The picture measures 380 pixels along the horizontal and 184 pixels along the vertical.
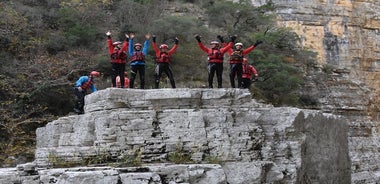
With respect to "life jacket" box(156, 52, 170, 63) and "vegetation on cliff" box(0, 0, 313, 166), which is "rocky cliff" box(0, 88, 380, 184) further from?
"vegetation on cliff" box(0, 0, 313, 166)

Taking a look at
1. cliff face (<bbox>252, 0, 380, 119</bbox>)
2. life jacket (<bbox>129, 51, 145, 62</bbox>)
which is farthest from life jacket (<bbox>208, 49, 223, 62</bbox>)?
cliff face (<bbox>252, 0, 380, 119</bbox>)

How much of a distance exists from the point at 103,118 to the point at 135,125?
0.59m

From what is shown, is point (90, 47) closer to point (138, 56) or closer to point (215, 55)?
point (138, 56)

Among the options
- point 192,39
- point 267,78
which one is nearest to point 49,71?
point 192,39

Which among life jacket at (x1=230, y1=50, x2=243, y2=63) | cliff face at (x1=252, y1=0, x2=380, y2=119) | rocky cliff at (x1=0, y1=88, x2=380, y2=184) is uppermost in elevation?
cliff face at (x1=252, y1=0, x2=380, y2=119)

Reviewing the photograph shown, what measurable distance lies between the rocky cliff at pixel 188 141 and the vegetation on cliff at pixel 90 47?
22.2ft

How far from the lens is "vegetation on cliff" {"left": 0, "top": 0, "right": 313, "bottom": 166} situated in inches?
663

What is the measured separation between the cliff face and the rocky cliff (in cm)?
1811

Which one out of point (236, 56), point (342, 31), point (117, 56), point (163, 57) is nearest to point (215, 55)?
point (236, 56)

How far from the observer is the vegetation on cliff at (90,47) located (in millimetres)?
16828

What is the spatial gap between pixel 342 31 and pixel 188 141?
2167 centimetres

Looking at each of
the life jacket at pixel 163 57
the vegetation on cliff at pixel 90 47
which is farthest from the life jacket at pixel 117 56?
the vegetation on cliff at pixel 90 47

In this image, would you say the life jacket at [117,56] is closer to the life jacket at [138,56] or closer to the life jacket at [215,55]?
the life jacket at [138,56]

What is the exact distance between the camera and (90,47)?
20.5 metres
